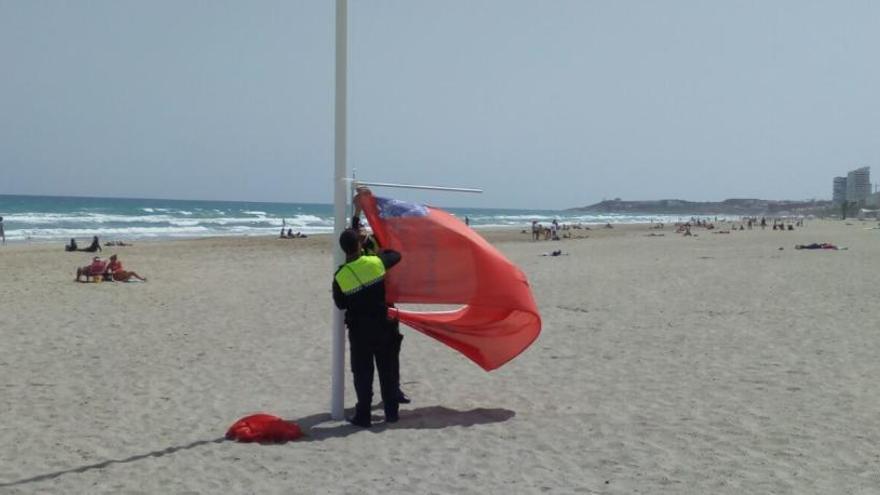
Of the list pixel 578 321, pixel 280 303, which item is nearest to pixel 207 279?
pixel 280 303

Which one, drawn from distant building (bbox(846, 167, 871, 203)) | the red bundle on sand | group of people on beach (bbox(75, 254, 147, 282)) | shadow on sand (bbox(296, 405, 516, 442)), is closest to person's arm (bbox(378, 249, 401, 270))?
shadow on sand (bbox(296, 405, 516, 442))

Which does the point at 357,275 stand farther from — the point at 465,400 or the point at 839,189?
the point at 839,189

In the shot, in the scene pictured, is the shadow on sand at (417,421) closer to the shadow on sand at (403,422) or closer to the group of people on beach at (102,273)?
the shadow on sand at (403,422)

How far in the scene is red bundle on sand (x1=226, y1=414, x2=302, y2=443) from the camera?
605cm

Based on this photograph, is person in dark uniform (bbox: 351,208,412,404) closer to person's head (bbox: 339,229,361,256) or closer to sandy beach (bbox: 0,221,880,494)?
person's head (bbox: 339,229,361,256)

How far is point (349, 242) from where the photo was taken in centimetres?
640

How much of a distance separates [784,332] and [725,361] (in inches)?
89.9

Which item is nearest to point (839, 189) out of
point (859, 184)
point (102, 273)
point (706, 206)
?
point (859, 184)

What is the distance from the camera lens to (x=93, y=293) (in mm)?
15133

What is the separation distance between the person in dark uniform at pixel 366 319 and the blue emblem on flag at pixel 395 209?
0.40 metres

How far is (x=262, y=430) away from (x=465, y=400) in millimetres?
2064

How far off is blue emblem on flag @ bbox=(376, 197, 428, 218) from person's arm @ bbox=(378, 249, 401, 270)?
45 centimetres

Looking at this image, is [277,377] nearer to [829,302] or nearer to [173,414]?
[173,414]

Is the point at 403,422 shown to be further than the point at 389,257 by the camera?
Yes
